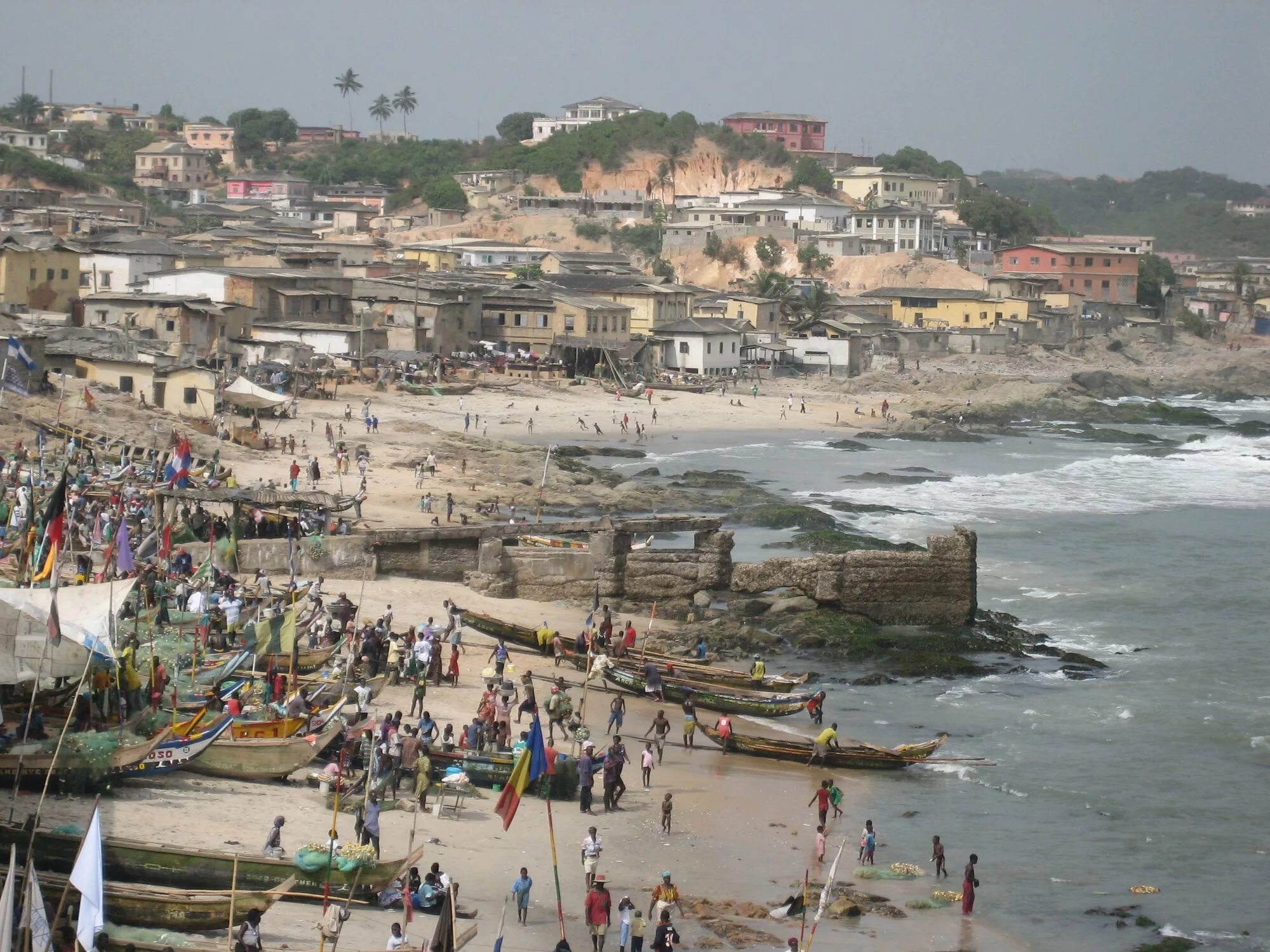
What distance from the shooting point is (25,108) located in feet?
470

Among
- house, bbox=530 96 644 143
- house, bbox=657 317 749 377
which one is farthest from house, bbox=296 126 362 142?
house, bbox=657 317 749 377

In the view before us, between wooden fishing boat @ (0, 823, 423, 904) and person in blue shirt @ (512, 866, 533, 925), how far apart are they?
1385 millimetres

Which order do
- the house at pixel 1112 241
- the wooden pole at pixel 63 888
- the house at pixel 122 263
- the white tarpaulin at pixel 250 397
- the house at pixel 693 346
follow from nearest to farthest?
the wooden pole at pixel 63 888 → the white tarpaulin at pixel 250 397 → the house at pixel 122 263 → the house at pixel 693 346 → the house at pixel 1112 241

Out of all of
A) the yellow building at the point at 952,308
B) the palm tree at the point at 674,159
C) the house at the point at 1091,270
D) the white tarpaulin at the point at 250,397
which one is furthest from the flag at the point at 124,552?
the palm tree at the point at 674,159

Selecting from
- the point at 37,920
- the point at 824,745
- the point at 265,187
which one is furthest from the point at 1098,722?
the point at 265,187

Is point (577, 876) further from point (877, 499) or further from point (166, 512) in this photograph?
point (877, 499)

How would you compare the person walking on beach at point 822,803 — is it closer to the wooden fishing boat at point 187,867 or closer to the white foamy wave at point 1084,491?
the wooden fishing boat at point 187,867

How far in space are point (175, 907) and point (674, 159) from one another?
11689 cm

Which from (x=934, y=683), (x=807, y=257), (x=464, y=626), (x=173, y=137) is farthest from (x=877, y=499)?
(x=173, y=137)

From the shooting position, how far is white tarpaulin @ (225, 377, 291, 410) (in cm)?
4666

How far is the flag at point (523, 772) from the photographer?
616 inches

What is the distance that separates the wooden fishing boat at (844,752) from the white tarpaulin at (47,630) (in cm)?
908

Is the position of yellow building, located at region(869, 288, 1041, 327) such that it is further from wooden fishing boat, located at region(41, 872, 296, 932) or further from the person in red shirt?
wooden fishing boat, located at region(41, 872, 296, 932)

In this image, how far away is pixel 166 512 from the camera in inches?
1106
